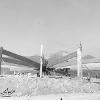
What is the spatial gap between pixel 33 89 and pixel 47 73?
16583 millimetres

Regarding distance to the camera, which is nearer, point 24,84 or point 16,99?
point 16,99

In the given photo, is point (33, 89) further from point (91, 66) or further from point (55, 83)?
point (91, 66)

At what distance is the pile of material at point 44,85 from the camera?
29.7 meters

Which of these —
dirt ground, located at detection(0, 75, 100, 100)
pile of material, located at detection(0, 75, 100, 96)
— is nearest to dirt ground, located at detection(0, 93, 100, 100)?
dirt ground, located at detection(0, 75, 100, 100)

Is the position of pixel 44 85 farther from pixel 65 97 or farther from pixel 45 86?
pixel 65 97

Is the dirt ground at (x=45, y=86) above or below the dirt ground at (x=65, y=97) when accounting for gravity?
above

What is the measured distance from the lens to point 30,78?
32188 mm

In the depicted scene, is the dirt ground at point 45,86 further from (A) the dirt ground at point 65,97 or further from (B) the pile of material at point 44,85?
(A) the dirt ground at point 65,97

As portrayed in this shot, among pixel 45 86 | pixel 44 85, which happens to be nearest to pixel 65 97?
pixel 45 86

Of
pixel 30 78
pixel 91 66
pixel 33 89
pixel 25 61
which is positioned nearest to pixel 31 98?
pixel 33 89

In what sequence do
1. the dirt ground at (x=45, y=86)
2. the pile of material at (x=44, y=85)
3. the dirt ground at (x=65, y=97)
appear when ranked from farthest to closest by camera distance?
the pile of material at (x=44, y=85)
the dirt ground at (x=45, y=86)
the dirt ground at (x=65, y=97)

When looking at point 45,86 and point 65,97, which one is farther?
point 45,86

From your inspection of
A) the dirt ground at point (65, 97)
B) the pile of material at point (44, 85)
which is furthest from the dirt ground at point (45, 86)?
the dirt ground at point (65, 97)

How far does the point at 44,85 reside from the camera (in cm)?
3098
